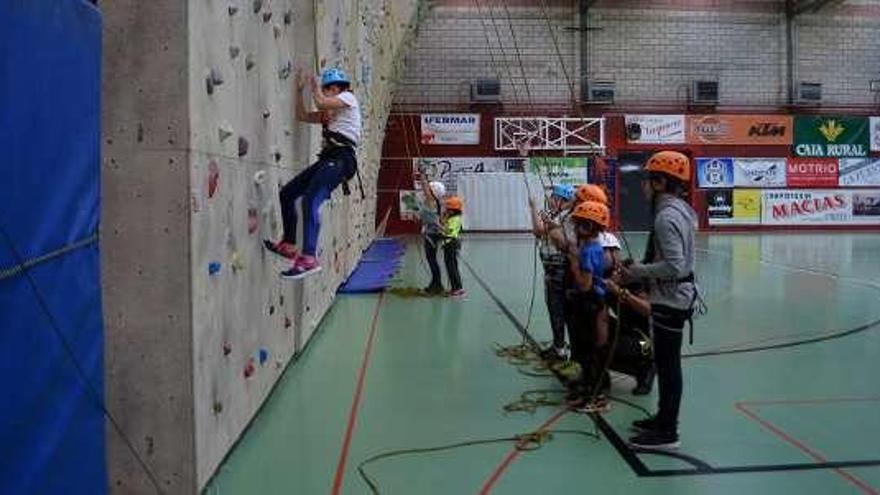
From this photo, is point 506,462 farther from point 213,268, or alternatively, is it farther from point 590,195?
point 590,195

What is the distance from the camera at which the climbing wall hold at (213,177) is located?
140 inches

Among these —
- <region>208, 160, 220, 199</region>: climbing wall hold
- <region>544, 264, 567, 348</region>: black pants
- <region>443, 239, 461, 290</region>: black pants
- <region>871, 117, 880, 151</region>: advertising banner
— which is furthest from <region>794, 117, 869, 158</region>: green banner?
<region>208, 160, 220, 199</region>: climbing wall hold

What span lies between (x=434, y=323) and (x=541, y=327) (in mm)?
1117

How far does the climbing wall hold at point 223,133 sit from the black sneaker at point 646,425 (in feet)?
8.86

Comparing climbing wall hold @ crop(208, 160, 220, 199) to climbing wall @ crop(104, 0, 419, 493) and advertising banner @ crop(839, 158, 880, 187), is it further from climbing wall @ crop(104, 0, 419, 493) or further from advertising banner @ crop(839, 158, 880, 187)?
advertising banner @ crop(839, 158, 880, 187)

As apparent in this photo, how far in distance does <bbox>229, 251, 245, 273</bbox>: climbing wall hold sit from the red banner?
77.6ft

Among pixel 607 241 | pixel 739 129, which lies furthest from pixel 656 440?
pixel 739 129

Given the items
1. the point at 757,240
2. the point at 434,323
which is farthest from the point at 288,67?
the point at 757,240

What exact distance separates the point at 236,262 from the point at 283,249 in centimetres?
68

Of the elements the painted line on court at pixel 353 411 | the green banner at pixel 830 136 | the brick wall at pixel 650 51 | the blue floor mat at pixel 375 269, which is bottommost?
the painted line on court at pixel 353 411

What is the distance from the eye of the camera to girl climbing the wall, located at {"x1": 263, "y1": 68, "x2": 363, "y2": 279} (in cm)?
488

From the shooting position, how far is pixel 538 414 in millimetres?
5035

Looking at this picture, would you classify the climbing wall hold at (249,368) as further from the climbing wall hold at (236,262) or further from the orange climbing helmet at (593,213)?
the orange climbing helmet at (593,213)

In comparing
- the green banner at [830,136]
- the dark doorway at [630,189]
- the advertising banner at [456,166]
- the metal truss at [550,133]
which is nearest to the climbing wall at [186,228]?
the advertising banner at [456,166]
